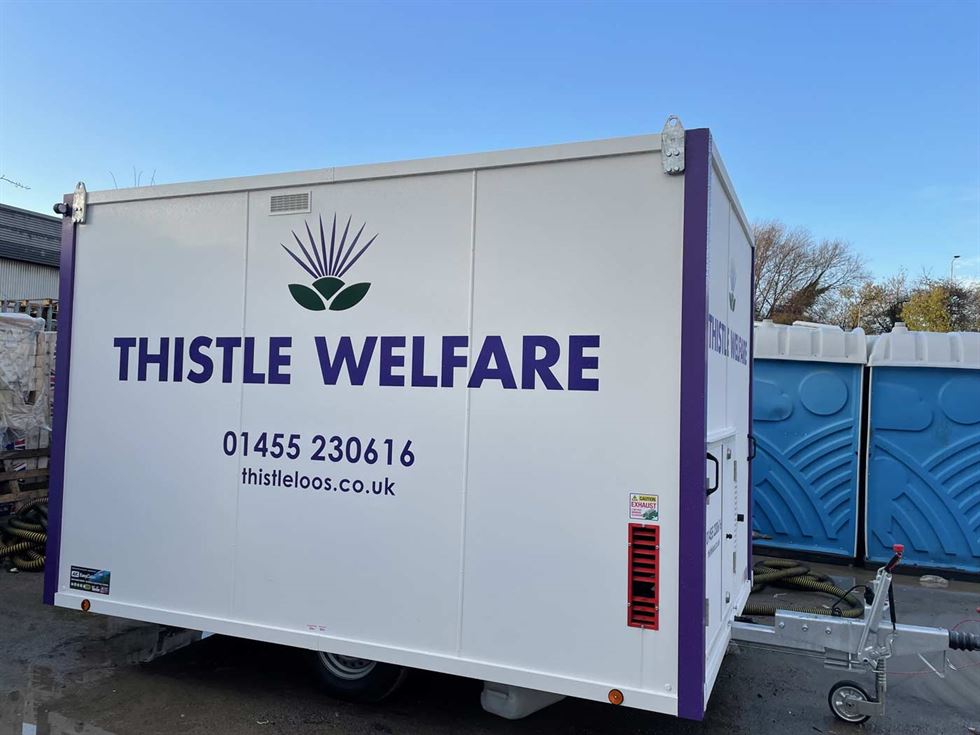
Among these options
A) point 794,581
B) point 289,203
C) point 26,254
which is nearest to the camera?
point 289,203

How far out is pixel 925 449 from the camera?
24.8 ft

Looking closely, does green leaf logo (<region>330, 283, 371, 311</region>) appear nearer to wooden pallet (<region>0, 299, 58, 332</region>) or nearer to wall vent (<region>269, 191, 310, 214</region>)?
wall vent (<region>269, 191, 310, 214</region>)

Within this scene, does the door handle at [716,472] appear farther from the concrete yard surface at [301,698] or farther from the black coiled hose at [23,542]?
the black coiled hose at [23,542]

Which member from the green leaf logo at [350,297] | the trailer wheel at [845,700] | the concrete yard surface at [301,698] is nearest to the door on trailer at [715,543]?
the concrete yard surface at [301,698]

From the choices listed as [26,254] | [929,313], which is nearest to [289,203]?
[26,254]

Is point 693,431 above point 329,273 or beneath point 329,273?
beneath

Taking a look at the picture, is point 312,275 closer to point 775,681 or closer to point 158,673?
point 158,673

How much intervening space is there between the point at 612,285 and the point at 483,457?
3.32 feet

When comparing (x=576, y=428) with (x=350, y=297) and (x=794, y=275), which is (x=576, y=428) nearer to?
(x=350, y=297)

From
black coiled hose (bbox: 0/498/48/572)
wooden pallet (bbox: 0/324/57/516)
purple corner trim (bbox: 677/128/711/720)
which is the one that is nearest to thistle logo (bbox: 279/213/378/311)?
purple corner trim (bbox: 677/128/711/720)

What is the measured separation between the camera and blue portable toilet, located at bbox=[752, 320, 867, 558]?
25.5ft

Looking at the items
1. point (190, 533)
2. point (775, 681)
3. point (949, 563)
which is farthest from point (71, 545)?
point (949, 563)

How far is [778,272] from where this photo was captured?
3628 centimetres

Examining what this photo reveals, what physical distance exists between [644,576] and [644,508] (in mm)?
292
